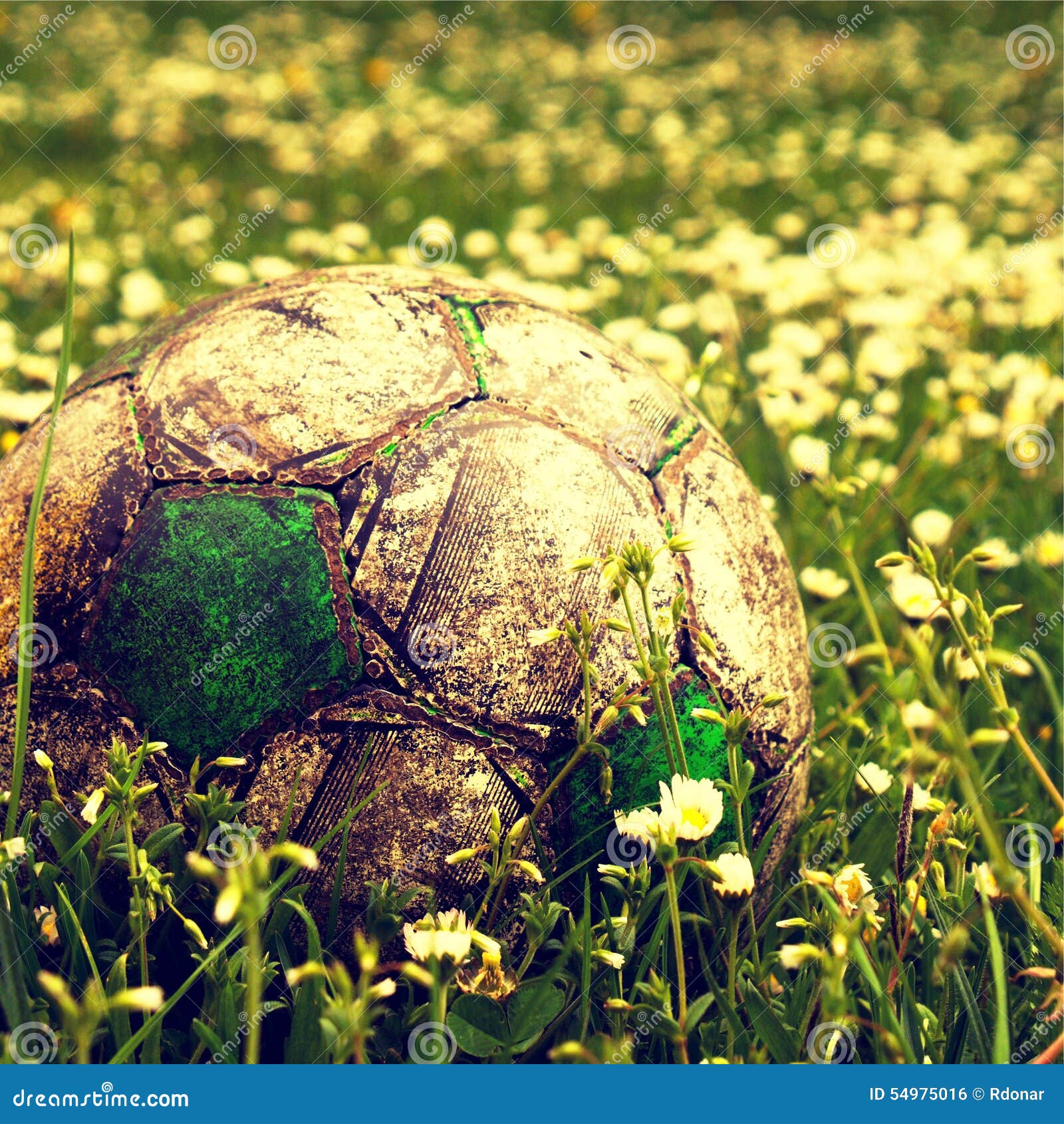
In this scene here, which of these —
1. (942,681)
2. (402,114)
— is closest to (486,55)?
(402,114)

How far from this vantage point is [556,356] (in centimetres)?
226

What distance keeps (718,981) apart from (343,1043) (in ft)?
2.90

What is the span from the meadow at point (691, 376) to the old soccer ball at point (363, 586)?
12 cm

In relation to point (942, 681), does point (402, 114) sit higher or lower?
higher

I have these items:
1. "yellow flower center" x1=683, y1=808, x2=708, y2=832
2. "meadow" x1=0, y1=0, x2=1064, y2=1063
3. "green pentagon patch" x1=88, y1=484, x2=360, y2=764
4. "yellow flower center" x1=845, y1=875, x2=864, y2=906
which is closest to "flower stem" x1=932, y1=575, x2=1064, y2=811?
"meadow" x1=0, y1=0, x2=1064, y2=1063

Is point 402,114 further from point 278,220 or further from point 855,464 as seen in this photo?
point 855,464

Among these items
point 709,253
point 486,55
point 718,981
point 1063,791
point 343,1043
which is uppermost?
point 486,55

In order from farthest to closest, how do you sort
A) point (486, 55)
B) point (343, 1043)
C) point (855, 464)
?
point (486, 55), point (855, 464), point (343, 1043)

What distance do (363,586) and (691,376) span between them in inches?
49.0

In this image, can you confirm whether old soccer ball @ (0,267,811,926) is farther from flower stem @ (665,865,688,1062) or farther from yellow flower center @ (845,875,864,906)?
flower stem @ (665,865,688,1062)

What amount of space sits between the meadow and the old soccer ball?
12 centimetres

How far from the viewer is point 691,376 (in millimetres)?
2791

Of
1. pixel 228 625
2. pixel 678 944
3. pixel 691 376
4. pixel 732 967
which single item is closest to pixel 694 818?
pixel 678 944

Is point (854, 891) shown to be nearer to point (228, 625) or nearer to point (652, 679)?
point (652, 679)
